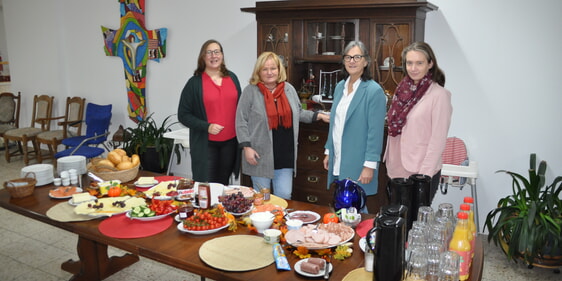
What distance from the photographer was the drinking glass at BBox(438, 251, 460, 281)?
1.51m

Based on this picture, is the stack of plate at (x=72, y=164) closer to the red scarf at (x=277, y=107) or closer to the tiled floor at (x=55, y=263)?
the tiled floor at (x=55, y=263)

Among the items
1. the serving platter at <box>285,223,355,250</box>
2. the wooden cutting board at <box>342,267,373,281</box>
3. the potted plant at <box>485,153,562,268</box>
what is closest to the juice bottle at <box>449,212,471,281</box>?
the wooden cutting board at <box>342,267,373,281</box>

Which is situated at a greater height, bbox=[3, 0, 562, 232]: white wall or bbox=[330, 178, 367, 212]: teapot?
bbox=[3, 0, 562, 232]: white wall

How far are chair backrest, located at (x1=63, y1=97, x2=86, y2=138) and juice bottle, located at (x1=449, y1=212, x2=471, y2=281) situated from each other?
5.32m

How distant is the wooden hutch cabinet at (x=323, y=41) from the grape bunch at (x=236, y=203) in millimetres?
1582

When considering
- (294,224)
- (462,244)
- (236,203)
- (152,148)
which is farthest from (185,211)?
(152,148)

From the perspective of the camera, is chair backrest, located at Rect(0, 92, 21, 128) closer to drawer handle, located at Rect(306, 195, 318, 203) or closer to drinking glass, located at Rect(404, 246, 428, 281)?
drawer handle, located at Rect(306, 195, 318, 203)

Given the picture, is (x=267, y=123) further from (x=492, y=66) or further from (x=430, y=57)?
(x=492, y=66)

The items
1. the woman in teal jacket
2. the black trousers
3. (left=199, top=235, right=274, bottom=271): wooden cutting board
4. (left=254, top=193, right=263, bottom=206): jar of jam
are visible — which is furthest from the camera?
the black trousers

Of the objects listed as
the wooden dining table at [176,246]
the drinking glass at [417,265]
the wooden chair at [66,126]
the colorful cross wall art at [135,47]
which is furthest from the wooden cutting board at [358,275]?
the wooden chair at [66,126]

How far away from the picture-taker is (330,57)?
3.74 metres

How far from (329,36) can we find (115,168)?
1.97 metres

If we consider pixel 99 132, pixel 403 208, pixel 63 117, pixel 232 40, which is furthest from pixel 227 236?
pixel 63 117

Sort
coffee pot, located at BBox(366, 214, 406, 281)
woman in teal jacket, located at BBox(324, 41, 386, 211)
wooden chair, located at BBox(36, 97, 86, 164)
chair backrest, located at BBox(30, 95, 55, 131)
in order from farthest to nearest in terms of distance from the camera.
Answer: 1. chair backrest, located at BBox(30, 95, 55, 131)
2. wooden chair, located at BBox(36, 97, 86, 164)
3. woman in teal jacket, located at BBox(324, 41, 386, 211)
4. coffee pot, located at BBox(366, 214, 406, 281)
